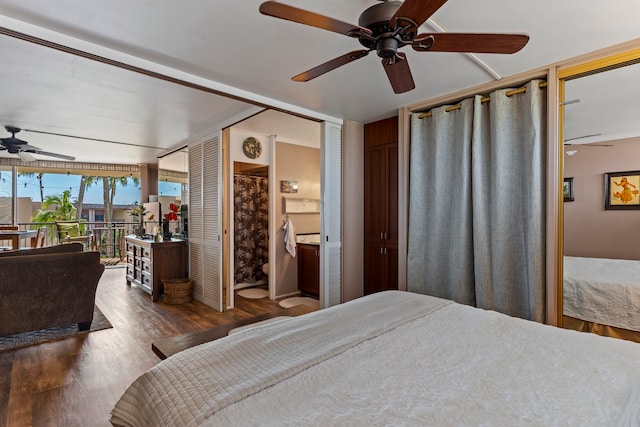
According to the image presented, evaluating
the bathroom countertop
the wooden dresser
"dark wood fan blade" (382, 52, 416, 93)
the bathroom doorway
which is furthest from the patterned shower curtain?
"dark wood fan blade" (382, 52, 416, 93)

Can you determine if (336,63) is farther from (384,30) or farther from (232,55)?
(232,55)

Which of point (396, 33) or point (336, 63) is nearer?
point (396, 33)

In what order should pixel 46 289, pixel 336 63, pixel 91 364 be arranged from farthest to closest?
pixel 46 289, pixel 91 364, pixel 336 63

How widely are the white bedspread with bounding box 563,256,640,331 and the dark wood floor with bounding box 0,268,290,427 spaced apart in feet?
10.4

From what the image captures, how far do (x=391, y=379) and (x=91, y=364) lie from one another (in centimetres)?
268

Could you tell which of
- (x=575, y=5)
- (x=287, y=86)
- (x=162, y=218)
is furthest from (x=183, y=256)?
(x=575, y=5)

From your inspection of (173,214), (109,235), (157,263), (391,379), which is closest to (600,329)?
(391,379)

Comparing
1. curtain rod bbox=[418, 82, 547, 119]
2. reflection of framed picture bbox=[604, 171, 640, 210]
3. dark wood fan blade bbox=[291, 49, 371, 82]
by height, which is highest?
curtain rod bbox=[418, 82, 547, 119]

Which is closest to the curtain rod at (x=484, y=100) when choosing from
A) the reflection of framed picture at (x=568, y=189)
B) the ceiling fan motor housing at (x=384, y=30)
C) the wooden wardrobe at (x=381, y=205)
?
the wooden wardrobe at (x=381, y=205)

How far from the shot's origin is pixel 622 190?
2.16 metres

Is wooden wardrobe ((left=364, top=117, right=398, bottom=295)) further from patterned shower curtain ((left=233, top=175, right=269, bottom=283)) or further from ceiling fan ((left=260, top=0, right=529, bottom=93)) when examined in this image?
patterned shower curtain ((left=233, top=175, right=269, bottom=283))

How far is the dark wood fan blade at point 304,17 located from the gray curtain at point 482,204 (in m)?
1.71

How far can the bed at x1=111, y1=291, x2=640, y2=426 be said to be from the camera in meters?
0.92

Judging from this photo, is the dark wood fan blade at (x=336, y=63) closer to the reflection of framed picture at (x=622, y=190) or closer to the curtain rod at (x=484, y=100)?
the curtain rod at (x=484, y=100)
